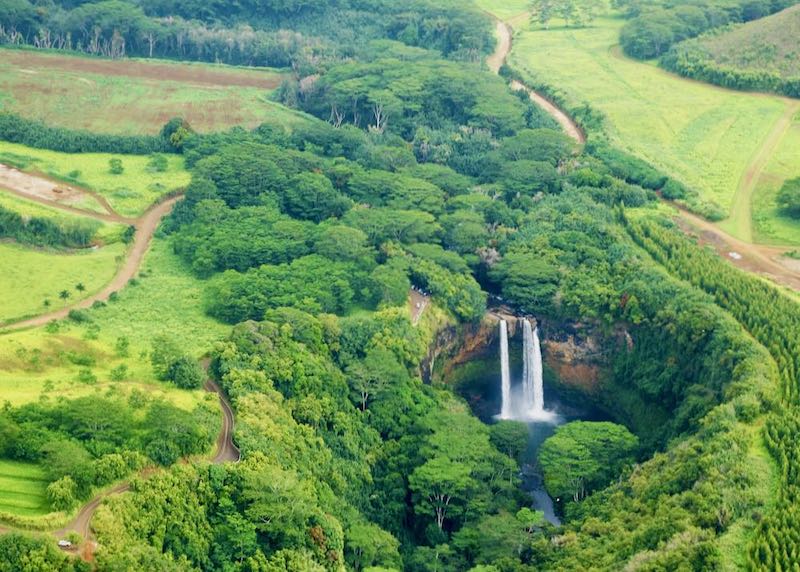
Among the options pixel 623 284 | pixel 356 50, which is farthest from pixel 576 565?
pixel 356 50

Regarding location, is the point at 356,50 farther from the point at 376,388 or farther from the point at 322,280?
the point at 376,388

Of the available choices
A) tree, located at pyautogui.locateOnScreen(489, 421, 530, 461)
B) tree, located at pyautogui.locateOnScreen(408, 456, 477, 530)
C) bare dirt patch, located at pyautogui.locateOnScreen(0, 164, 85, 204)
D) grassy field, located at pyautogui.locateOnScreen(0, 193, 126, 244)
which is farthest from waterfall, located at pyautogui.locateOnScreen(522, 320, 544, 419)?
bare dirt patch, located at pyautogui.locateOnScreen(0, 164, 85, 204)

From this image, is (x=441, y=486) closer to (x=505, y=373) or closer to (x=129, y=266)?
(x=505, y=373)

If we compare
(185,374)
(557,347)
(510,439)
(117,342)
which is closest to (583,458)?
(510,439)

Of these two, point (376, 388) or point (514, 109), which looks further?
point (514, 109)

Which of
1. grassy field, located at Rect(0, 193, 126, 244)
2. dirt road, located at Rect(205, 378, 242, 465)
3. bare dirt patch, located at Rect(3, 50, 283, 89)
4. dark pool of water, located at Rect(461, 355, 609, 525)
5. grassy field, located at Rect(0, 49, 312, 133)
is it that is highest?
dirt road, located at Rect(205, 378, 242, 465)

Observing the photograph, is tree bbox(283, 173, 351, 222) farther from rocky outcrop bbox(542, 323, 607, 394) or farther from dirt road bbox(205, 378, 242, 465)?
dirt road bbox(205, 378, 242, 465)
